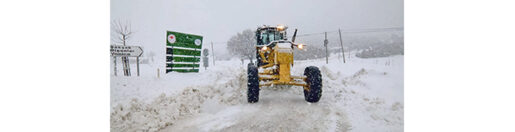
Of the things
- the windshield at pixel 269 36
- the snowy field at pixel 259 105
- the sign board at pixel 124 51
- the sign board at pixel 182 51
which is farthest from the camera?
the windshield at pixel 269 36

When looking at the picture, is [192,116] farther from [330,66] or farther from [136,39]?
[330,66]

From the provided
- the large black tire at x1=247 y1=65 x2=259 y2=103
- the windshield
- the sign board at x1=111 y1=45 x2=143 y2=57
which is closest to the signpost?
the sign board at x1=111 y1=45 x2=143 y2=57

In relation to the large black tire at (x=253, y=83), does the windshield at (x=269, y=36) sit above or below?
above

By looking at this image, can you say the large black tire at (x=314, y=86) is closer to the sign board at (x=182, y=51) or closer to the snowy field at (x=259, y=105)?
the snowy field at (x=259, y=105)

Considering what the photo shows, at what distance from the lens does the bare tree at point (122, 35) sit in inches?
111

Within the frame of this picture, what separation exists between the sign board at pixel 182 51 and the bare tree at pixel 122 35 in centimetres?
46

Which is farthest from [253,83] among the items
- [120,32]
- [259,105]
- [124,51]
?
[120,32]

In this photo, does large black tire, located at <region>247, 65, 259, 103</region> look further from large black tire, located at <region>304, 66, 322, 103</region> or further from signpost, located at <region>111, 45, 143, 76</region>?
signpost, located at <region>111, 45, 143, 76</region>

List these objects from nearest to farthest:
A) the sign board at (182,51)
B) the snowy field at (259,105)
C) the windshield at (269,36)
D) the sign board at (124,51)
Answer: the snowy field at (259,105) < the sign board at (124,51) < the sign board at (182,51) < the windshield at (269,36)

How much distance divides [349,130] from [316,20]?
1.28 metres

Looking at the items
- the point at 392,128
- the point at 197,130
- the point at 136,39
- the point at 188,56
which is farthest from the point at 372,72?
the point at 136,39

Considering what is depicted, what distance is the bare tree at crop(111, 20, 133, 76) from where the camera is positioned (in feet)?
9.25

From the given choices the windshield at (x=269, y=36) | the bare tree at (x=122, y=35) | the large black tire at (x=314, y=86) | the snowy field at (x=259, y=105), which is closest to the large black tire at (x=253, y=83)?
the snowy field at (x=259, y=105)

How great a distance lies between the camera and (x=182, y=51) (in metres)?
3.61
